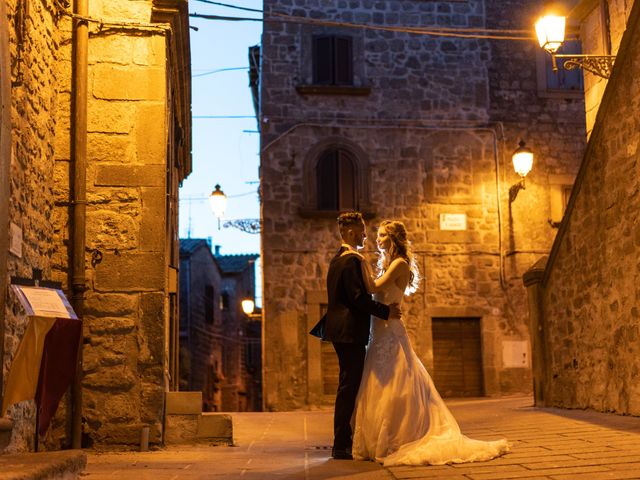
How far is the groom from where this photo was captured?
5898mm

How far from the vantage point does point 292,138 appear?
17328 mm

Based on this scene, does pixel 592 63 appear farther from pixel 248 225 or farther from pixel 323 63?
pixel 248 225

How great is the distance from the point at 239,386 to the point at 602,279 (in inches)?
1134

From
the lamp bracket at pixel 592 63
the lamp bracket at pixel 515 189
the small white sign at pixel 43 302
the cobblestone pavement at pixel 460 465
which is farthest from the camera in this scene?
the lamp bracket at pixel 515 189

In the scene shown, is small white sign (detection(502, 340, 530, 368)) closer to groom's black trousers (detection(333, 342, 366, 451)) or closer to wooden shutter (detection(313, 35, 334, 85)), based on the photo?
wooden shutter (detection(313, 35, 334, 85))

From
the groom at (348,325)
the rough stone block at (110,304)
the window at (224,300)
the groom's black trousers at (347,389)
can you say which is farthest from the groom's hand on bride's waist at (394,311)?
the window at (224,300)

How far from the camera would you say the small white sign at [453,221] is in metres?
17.2

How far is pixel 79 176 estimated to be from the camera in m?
7.21

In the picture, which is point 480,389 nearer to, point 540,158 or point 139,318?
point 540,158

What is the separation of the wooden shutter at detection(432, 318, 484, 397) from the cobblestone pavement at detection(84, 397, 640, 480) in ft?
25.0

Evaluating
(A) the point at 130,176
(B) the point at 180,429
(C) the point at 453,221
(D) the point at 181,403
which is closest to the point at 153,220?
(A) the point at 130,176

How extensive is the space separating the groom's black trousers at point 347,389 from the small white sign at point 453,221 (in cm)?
1148

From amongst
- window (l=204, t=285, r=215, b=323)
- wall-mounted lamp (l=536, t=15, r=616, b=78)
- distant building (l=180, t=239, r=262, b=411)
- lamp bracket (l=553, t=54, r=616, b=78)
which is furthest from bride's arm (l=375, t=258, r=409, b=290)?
window (l=204, t=285, r=215, b=323)

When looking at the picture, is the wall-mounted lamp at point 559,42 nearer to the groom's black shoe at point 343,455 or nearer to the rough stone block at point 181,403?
the rough stone block at point 181,403
